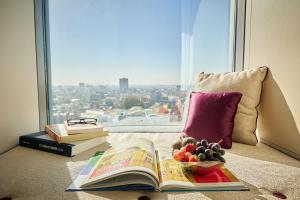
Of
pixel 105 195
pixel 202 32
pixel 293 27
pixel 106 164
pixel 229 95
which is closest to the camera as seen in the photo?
pixel 105 195

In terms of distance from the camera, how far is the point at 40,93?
1.35m

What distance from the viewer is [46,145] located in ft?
3.14

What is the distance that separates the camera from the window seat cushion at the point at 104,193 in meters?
0.59

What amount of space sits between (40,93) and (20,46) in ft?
1.06

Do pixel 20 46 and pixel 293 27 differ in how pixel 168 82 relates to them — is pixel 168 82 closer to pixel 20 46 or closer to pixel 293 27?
pixel 293 27

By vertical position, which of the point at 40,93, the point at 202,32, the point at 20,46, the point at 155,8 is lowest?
the point at 40,93

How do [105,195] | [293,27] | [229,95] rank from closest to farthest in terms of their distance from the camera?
[105,195], [293,27], [229,95]

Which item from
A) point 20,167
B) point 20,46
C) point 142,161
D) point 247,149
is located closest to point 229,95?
point 247,149

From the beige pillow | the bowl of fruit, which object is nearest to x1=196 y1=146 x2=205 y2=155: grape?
the bowl of fruit

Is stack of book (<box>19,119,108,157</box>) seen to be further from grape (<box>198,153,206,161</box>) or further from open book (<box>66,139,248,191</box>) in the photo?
grape (<box>198,153,206,161</box>)

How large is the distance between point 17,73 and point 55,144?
0.46 m

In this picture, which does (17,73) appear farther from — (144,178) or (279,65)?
(279,65)

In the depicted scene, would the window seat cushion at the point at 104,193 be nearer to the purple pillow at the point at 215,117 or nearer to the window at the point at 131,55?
the purple pillow at the point at 215,117

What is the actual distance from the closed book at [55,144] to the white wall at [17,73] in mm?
107
